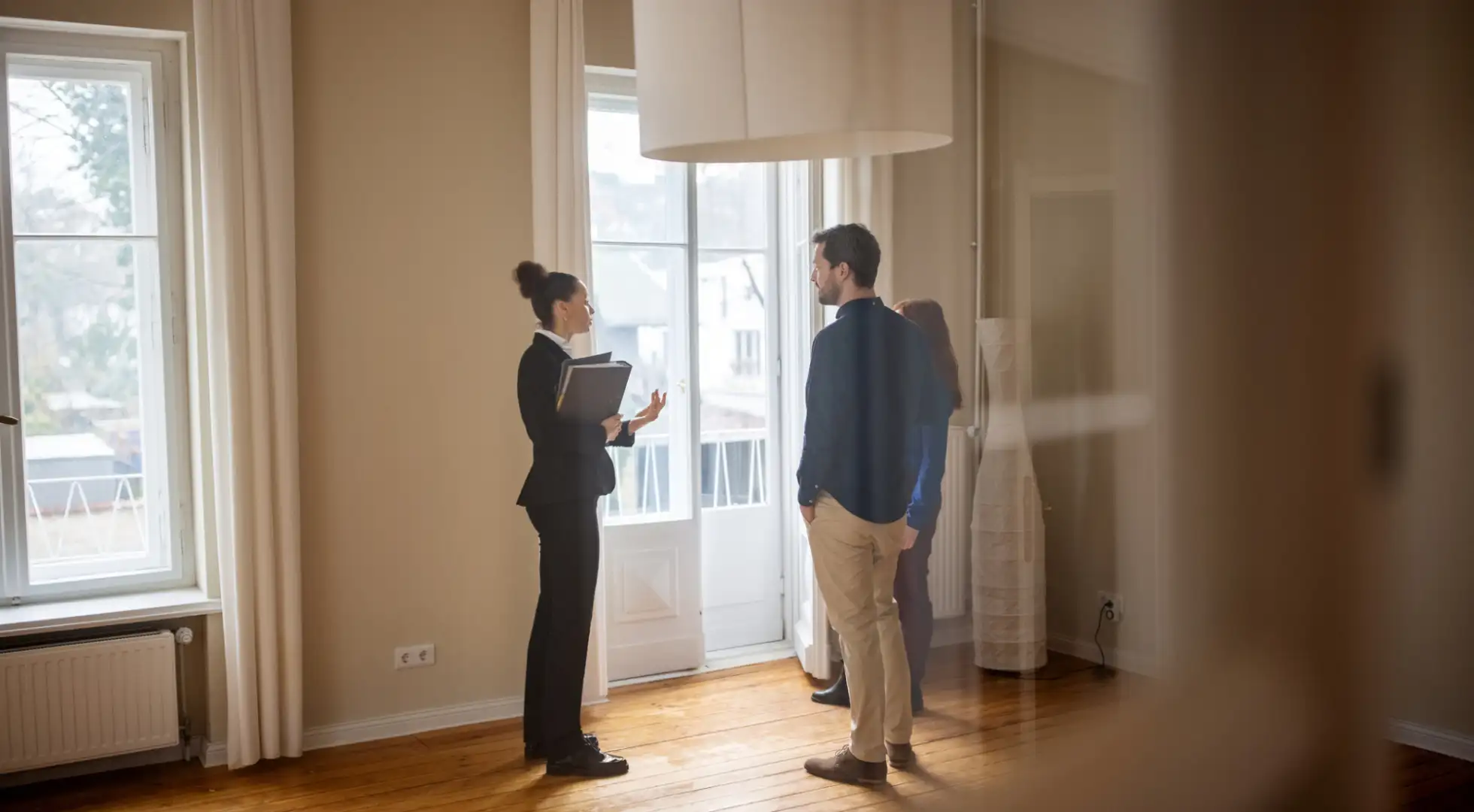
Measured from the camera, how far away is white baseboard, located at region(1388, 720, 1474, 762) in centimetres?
21

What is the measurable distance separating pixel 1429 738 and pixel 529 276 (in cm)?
250

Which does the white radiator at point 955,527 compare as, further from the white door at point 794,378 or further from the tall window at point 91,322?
the tall window at point 91,322

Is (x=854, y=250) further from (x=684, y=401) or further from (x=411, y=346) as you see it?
(x=684, y=401)

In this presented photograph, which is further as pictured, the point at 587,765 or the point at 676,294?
the point at 676,294

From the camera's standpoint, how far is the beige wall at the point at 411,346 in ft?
8.18

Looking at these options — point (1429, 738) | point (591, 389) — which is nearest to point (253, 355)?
point (591, 389)

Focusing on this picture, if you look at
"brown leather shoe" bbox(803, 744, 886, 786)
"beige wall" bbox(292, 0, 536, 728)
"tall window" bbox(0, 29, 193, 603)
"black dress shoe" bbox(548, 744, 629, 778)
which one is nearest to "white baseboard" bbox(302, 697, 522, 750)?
"beige wall" bbox(292, 0, 536, 728)

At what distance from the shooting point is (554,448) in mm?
2373

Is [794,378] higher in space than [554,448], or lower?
higher

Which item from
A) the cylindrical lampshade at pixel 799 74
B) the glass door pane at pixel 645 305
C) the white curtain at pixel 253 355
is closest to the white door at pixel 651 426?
the glass door pane at pixel 645 305

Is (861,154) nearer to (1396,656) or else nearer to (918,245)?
(918,245)

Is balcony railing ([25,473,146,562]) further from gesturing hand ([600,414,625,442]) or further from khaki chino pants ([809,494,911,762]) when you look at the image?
khaki chino pants ([809,494,911,762])

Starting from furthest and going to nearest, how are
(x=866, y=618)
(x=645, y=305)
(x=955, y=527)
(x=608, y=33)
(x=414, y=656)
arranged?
(x=645, y=305) < (x=608, y=33) < (x=414, y=656) < (x=866, y=618) < (x=955, y=527)

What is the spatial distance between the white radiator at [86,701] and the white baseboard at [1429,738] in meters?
2.59
